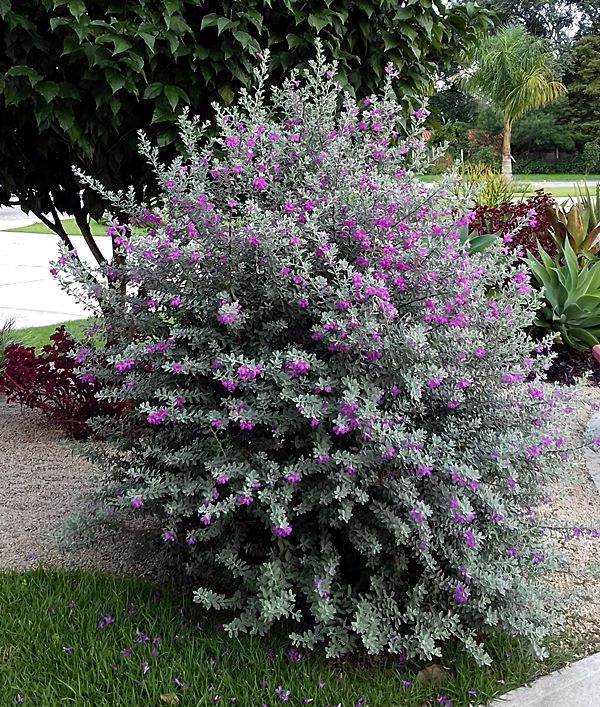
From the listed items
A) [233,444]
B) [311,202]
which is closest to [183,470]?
[233,444]

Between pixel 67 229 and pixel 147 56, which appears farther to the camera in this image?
pixel 67 229

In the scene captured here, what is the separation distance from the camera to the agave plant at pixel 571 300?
6387 mm

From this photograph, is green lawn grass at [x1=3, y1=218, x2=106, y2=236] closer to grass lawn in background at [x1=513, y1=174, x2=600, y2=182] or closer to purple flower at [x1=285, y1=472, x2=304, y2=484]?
purple flower at [x1=285, y1=472, x2=304, y2=484]

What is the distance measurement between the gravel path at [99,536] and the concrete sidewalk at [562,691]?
0.53 ft

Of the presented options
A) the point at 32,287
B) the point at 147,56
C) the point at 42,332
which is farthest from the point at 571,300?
the point at 32,287

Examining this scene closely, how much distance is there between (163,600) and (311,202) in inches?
59.0

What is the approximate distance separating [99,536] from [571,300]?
4.29 metres

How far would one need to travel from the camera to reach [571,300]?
6.38 metres

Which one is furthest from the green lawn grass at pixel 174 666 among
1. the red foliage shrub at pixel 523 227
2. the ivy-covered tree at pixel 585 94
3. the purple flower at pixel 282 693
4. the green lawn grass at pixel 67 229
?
the ivy-covered tree at pixel 585 94

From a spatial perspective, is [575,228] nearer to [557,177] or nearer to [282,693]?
[282,693]

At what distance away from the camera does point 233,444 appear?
2756 millimetres

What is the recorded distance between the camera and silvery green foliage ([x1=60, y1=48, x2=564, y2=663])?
8.47ft

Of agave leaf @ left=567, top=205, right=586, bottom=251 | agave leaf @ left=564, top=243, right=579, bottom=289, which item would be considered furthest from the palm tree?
agave leaf @ left=564, top=243, right=579, bottom=289

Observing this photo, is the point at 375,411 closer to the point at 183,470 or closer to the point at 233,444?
the point at 233,444
